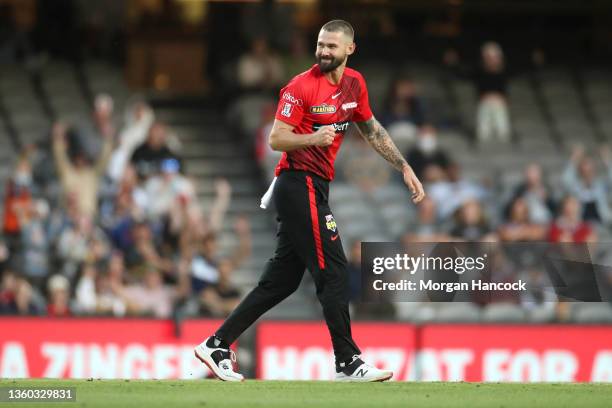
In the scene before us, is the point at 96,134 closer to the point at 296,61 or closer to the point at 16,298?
the point at 16,298

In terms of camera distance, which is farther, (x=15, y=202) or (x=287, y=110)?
(x=15, y=202)

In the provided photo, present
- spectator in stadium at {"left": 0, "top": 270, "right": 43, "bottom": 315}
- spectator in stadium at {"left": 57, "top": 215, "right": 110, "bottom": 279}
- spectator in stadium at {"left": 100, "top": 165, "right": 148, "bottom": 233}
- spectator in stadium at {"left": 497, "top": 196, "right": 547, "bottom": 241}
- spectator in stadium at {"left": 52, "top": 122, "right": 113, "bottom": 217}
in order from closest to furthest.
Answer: spectator in stadium at {"left": 0, "top": 270, "right": 43, "bottom": 315} < spectator in stadium at {"left": 57, "top": 215, "right": 110, "bottom": 279} < spectator in stadium at {"left": 100, "top": 165, "right": 148, "bottom": 233} < spectator in stadium at {"left": 52, "top": 122, "right": 113, "bottom": 217} < spectator in stadium at {"left": 497, "top": 196, "right": 547, "bottom": 241}

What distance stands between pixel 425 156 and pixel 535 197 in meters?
1.60

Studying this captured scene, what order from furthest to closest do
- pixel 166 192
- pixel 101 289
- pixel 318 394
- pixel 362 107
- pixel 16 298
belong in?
1. pixel 166 192
2. pixel 101 289
3. pixel 16 298
4. pixel 362 107
5. pixel 318 394

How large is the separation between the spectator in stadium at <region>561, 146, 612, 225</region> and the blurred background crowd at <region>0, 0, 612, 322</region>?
32 millimetres

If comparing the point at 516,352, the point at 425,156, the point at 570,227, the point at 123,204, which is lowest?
the point at 516,352

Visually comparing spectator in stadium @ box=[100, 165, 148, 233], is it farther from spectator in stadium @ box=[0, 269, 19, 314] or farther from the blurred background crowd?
spectator in stadium @ box=[0, 269, 19, 314]

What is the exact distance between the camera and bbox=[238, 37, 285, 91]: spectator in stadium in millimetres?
22016

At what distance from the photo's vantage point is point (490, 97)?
2233cm

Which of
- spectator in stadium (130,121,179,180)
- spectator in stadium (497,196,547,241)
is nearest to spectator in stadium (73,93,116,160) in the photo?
spectator in stadium (130,121,179,180)

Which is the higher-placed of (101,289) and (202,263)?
(202,263)

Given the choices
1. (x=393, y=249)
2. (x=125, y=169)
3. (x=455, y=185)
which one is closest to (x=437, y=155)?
(x=455, y=185)

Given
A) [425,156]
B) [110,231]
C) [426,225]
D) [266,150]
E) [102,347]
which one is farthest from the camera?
[425,156]

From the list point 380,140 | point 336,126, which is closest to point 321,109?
point 336,126
